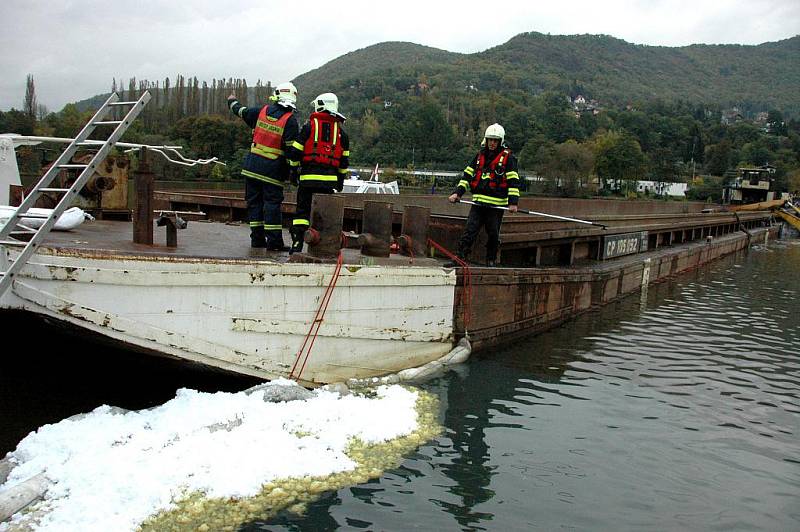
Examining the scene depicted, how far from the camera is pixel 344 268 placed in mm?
6344

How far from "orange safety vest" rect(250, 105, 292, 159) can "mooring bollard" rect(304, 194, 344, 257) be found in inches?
26.0

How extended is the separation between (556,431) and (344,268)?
8.22 ft

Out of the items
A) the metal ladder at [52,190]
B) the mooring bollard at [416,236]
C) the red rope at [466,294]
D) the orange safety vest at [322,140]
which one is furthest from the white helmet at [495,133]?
the metal ladder at [52,190]

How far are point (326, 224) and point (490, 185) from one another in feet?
9.28

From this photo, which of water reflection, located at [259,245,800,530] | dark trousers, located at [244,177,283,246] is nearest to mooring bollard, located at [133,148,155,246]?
dark trousers, located at [244,177,283,246]

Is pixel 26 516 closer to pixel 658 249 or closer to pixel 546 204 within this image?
pixel 546 204

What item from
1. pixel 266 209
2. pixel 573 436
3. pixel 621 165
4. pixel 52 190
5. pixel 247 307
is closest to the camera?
pixel 52 190

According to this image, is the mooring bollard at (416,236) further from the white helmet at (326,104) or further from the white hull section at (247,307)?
the white helmet at (326,104)

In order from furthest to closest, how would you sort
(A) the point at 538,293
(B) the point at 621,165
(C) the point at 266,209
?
(B) the point at 621,165
(A) the point at 538,293
(C) the point at 266,209

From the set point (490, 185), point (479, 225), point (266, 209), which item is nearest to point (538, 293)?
point (479, 225)

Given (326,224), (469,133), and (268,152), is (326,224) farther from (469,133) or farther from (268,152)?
(469,133)

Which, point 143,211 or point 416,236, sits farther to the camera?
point 416,236

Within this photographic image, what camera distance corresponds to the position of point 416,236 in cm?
796

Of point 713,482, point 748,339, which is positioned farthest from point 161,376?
point 748,339
